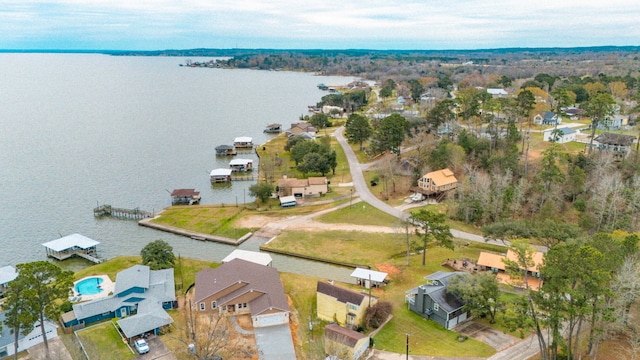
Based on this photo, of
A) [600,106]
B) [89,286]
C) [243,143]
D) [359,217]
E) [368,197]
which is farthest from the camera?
[243,143]

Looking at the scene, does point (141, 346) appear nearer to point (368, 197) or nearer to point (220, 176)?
point (368, 197)

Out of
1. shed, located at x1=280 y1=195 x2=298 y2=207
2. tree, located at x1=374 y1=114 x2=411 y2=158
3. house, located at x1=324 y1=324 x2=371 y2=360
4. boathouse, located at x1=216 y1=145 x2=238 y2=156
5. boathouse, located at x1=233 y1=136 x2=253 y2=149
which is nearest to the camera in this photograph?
house, located at x1=324 y1=324 x2=371 y2=360

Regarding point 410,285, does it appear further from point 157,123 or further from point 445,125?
point 157,123

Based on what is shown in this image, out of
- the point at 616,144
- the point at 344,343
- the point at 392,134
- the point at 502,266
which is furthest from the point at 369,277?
the point at 616,144

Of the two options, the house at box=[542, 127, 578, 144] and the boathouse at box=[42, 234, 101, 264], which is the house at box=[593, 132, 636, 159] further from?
the boathouse at box=[42, 234, 101, 264]

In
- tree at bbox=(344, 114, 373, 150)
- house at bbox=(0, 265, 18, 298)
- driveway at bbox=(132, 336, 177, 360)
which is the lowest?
driveway at bbox=(132, 336, 177, 360)

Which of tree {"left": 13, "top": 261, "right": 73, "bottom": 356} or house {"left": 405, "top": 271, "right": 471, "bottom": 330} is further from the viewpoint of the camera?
house {"left": 405, "top": 271, "right": 471, "bottom": 330}

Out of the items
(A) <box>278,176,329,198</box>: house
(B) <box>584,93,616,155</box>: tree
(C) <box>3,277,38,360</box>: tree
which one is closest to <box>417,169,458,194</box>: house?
(A) <box>278,176,329,198</box>: house
